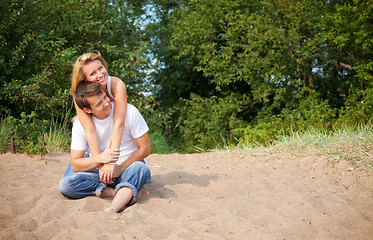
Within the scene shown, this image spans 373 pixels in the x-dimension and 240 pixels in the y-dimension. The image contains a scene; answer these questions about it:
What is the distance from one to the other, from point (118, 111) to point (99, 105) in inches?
6.5

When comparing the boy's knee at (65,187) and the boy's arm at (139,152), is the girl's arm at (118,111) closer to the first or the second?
the boy's arm at (139,152)

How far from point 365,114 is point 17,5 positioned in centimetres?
732

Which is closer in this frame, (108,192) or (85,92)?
A: (85,92)

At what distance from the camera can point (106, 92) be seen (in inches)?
115

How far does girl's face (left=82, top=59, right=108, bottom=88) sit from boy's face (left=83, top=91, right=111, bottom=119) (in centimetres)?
19

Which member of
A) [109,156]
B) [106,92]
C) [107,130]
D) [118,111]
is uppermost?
[106,92]

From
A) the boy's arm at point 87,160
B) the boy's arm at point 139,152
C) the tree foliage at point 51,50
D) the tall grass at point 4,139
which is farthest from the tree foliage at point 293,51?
the tall grass at point 4,139

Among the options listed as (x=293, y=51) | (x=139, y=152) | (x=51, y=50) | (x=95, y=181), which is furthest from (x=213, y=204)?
(x=293, y=51)

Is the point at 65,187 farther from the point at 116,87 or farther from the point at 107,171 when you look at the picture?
the point at 116,87

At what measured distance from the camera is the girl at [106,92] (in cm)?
266

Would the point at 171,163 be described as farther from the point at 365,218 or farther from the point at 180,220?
the point at 365,218

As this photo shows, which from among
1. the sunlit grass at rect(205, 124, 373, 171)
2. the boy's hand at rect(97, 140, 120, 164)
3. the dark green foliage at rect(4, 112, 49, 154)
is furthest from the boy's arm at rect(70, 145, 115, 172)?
the sunlit grass at rect(205, 124, 373, 171)

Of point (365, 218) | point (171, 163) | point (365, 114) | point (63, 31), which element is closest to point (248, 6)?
point (365, 114)

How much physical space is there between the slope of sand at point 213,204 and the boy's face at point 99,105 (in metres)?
0.76
